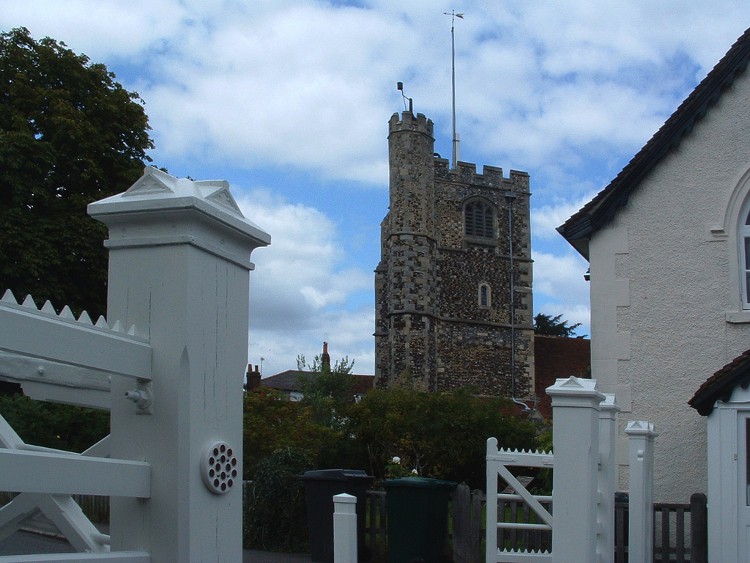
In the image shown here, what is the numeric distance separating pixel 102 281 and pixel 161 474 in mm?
21099

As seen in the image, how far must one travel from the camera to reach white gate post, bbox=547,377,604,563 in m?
5.88

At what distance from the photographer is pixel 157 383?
220 cm

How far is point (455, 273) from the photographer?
53.1 metres

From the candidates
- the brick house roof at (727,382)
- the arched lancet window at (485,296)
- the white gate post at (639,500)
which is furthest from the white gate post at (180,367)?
the arched lancet window at (485,296)

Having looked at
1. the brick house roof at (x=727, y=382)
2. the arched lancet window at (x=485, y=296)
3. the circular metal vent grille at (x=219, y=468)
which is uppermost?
the arched lancet window at (x=485, y=296)

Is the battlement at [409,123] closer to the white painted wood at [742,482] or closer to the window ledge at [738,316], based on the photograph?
the window ledge at [738,316]

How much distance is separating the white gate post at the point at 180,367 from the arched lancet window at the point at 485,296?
51.6m

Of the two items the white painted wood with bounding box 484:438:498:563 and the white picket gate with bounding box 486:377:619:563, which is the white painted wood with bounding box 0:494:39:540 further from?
the white painted wood with bounding box 484:438:498:563

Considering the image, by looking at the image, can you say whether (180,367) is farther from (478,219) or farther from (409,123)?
(478,219)

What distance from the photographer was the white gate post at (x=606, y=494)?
7.40 meters

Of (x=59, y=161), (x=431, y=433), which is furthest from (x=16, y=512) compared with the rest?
(x=59, y=161)

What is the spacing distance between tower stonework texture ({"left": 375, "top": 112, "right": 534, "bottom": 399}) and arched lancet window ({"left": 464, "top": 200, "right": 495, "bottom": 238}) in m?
0.06

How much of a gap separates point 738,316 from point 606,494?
4570 millimetres

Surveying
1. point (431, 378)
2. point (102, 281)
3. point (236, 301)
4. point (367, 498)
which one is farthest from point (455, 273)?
point (236, 301)
